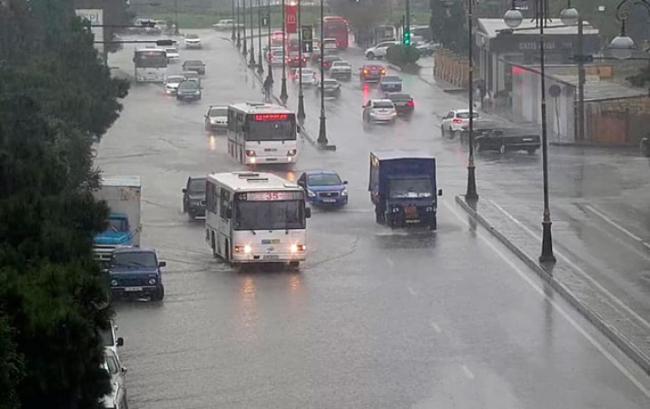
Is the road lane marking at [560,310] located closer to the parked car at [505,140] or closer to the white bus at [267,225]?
the white bus at [267,225]

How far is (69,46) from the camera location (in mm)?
67625

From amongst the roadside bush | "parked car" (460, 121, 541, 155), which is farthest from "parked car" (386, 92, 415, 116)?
the roadside bush

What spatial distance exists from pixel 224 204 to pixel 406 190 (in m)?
7.90

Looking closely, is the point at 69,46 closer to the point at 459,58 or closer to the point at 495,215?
the point at 495,215

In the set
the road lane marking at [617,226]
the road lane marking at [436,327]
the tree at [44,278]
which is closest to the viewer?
the tree at [44,278]

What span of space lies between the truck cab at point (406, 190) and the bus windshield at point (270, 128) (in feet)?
49.5

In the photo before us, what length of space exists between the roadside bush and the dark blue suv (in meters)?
82.5

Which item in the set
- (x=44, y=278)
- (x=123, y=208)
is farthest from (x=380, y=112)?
(x=44, y=278)

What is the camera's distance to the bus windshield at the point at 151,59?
11388 centimetres

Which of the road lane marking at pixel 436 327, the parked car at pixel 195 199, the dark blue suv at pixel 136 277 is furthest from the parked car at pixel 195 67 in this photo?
the road lane marking at pixel 436 327

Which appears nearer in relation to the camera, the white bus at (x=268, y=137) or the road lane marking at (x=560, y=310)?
the road lane marking at (x=560, y=310)

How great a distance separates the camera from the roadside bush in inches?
4936

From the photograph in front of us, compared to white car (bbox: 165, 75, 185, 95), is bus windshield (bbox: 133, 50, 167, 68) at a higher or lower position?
higher

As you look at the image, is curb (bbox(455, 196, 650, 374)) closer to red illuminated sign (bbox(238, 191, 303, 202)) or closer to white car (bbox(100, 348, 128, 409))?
red illuminated sign (bbox(238, 191, 303, 202))
